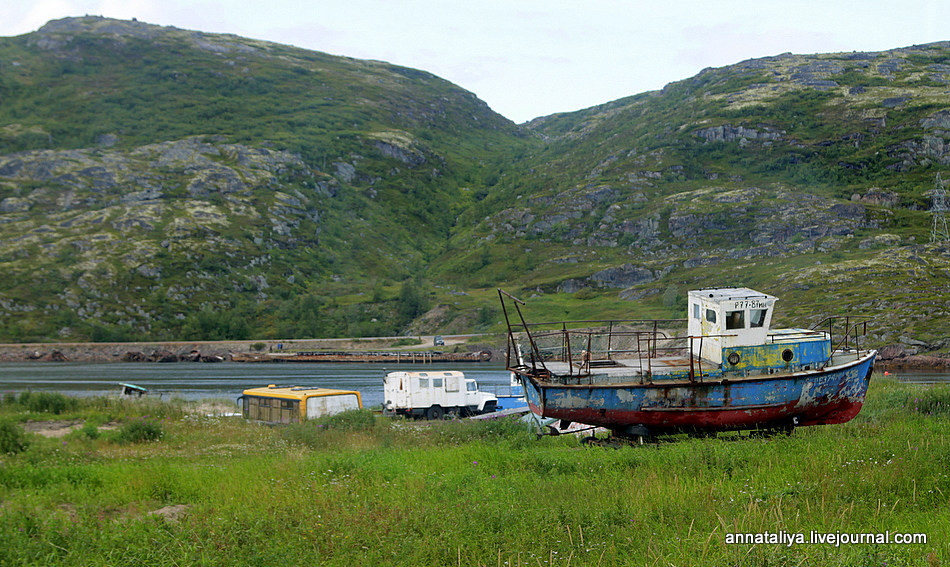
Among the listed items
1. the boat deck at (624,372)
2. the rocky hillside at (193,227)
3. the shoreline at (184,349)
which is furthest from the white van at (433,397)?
the rocky hillside at (193,227)

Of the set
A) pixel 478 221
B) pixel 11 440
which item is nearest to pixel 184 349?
pixel 11 440

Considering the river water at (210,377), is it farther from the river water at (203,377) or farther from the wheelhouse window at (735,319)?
the wheelhouse window at (735,319)

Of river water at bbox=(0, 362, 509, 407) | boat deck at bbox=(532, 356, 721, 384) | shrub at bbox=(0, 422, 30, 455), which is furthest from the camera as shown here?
river water at bbox=(0, 362, 509, 407)

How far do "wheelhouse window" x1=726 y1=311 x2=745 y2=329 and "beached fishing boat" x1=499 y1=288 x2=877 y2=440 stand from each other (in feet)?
0.09

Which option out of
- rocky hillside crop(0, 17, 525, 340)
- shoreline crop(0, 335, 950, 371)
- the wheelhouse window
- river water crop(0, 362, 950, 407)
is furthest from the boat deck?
rocky hillside crop(0, 17, 525, 340)

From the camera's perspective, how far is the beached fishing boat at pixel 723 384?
16.1 metres

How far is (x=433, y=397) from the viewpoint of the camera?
35.8m

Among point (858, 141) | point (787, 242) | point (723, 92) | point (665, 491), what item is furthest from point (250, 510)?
point (723, 92)

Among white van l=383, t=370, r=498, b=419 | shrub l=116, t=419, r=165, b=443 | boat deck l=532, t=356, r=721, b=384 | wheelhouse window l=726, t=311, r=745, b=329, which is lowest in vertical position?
white van l=383, t=370, r=498, b=419

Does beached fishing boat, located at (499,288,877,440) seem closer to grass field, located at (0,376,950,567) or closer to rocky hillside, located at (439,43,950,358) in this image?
grass field, located at (0,376,950,567)

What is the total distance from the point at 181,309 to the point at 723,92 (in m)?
161

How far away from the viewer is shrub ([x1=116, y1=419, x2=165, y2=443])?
68.5 ft

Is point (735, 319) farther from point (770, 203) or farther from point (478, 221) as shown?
point (478, 221)

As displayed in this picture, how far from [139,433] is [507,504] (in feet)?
54.9
